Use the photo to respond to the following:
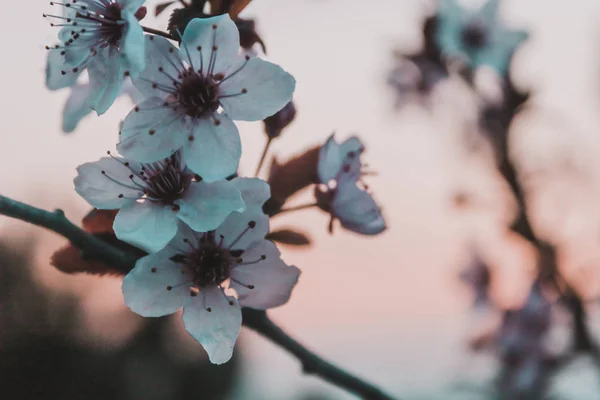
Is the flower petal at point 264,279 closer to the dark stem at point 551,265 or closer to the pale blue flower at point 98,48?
the pale blue flower at point 98,48

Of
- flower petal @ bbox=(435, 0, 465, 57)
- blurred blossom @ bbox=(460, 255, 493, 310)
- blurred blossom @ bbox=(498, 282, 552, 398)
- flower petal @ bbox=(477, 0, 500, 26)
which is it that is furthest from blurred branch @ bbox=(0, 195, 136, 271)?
blurred blossom @ bbox=(460, 255, 493, 310)

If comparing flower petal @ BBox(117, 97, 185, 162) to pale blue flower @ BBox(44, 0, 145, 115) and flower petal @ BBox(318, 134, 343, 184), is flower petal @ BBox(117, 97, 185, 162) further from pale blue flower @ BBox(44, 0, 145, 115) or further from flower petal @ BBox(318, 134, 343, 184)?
flower petal @ BBox(318, 134, 343, 184)

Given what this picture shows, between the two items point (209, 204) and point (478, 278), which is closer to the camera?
point (209, 204)

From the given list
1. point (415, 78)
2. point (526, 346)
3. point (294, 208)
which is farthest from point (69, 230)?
point (526, 346)

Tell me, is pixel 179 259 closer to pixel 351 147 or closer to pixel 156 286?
pixel 156 286

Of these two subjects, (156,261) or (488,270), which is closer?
(156,261)

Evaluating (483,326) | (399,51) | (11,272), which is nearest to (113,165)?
(399,51)

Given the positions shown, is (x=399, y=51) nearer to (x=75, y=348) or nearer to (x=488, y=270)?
(x=488, y=270)
